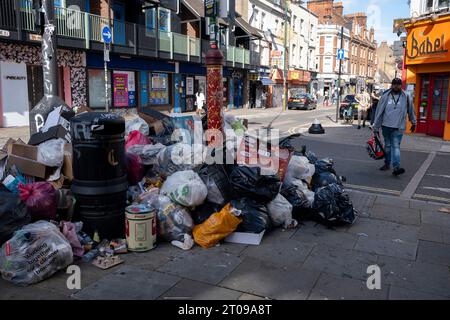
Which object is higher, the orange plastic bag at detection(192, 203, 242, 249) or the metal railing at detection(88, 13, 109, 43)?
the metal railing at detection(88, 13, 109, 43)

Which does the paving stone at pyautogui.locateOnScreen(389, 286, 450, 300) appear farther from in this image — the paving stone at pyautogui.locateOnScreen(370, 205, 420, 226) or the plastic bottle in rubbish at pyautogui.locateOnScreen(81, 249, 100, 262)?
the plastic bottle in rubbish at pyautogui.locateOnScreen(81, 249, 100, 262)

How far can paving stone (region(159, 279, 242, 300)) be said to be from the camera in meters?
3.29

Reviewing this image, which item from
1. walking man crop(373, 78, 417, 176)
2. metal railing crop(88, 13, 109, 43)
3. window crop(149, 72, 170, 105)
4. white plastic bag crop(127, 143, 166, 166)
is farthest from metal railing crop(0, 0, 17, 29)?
walking man crop(373, 78, 417, 176)

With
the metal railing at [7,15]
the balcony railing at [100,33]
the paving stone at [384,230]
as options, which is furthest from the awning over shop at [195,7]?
the paving stone at [384,230]

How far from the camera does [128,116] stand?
73.4ft

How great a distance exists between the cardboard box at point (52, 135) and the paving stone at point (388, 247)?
12.7 ft

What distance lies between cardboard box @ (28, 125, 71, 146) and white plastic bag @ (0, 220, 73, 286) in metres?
1.75

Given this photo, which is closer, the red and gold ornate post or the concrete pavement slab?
the red and gold ornate post

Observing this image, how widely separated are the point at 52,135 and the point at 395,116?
631 centimetres

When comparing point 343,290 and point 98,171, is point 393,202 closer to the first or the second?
point 343,290

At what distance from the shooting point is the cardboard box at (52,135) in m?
5.21

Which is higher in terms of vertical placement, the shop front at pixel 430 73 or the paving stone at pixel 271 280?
the shop front at pixel 430 73

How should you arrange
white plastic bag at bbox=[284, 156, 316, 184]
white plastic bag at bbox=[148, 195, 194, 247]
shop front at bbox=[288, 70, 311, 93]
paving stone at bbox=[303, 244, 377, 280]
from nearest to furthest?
paving stone at bbox=[303, 244, 377, 280] < white plastic bag at bbox=[148, 195, 194, 247] < white plastic bag at bbox=[284, 156, 316, 184] < shop front at bbox=[288, 70, 311, 93]

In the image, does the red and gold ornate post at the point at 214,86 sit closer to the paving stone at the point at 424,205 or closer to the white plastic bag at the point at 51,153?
the white plastic bag at the point at 51,153
